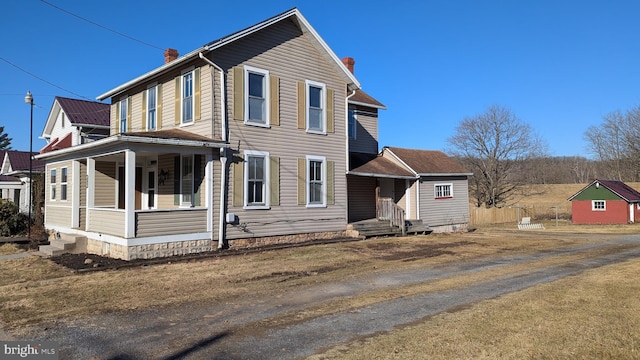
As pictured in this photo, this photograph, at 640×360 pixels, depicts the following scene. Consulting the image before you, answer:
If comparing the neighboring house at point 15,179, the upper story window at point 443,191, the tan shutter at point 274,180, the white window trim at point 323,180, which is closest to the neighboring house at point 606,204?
the upper story window at point 443,191

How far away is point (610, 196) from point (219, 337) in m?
39.9

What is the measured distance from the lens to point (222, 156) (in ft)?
46.4

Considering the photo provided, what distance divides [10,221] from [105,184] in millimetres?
7846

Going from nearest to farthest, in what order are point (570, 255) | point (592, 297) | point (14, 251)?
point (592, 297), point (570, 255), point (14, 251)

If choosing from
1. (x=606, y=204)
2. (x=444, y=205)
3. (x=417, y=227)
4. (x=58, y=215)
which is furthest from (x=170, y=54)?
(x=606, y=204)

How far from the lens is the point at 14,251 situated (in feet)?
49.8

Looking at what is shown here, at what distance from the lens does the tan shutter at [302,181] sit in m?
16.4

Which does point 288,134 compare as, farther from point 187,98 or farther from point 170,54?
point 170,54

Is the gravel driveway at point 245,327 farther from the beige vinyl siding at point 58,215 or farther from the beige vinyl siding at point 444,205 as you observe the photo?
the beige vinyl siding at point 444,205

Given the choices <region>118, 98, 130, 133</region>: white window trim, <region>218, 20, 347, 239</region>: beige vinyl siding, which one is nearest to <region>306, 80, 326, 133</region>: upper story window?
<region>218, 20, 347, 239</region>: beige vinyl siding

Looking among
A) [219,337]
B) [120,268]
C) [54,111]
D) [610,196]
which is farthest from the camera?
[610,196]

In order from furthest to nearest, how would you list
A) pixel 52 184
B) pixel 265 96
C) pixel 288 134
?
pixel 52 184 < pixel 288 134 < pixel 265 96

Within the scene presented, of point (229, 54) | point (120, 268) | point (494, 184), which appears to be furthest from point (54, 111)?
point (494, 184)

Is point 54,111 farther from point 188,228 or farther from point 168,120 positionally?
point 188,228
